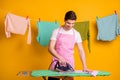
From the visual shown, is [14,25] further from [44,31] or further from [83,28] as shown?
[83,28]

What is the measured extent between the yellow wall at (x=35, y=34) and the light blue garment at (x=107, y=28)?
132mm

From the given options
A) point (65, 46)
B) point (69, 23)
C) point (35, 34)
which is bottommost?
point (65, 46)

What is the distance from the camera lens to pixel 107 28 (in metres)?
2.93

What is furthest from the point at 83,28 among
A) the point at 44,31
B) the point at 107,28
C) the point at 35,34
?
the point at 35,34

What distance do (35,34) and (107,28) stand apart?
858mm

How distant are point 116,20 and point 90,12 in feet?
1.08

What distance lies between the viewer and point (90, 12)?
10.0 feet

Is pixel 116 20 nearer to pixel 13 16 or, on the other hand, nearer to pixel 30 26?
pixel 30 26

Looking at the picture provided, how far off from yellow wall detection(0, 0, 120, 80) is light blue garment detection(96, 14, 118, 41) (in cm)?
13

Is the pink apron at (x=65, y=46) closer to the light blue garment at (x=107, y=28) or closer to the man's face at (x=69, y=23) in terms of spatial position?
the man's face at (x=69, y=23)

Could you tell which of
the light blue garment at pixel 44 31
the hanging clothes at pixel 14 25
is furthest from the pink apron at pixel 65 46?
the hanging clothes at pixel 14 25

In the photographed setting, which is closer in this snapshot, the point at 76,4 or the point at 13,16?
the point at 13,16

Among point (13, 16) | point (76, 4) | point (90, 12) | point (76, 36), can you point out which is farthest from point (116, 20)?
point (13, 16)

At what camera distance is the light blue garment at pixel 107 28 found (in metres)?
2.93
